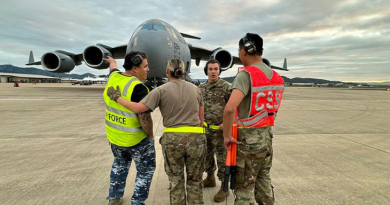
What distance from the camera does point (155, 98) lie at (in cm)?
218

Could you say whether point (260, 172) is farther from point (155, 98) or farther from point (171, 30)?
point (171, 30)

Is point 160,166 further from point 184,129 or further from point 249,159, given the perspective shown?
point 249,159

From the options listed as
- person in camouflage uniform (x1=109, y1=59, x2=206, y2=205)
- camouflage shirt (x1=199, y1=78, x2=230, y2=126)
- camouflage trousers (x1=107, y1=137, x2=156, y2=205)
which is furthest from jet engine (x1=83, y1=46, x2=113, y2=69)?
person in camouflage uniform (x1=109, y1=59, x2=206, y2=205)

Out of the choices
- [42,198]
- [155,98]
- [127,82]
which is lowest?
[42,198]

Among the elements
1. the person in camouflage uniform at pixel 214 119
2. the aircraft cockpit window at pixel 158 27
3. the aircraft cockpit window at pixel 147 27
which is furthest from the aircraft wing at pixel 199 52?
the person in camouflage uniform at pixel 214 119

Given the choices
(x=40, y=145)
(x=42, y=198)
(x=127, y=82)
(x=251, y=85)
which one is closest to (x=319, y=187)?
(x=251, y=85)

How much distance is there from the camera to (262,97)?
2.06 meters

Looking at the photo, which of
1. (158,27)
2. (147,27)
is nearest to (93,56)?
(147,27)

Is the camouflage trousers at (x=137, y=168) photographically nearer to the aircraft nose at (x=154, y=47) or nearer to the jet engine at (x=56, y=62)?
the aircraft nose at (x=154, y=47)

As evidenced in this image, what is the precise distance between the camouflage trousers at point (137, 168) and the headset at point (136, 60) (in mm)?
840

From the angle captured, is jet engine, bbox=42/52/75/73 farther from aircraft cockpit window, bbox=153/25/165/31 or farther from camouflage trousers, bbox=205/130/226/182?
camouflage trousers, bbox=205/130/226/182

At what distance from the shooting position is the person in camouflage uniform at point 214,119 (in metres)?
2.99

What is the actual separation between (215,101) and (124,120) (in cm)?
130

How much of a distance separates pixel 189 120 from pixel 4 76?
3720 inches
